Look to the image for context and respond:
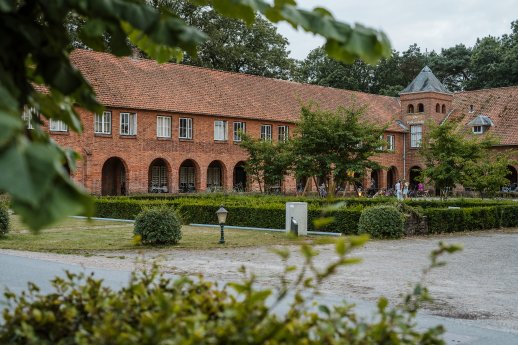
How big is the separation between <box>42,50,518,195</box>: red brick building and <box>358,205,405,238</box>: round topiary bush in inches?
572

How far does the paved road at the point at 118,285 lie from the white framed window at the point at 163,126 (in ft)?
90.6

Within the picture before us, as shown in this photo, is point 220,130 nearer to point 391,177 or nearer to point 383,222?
point 391,177

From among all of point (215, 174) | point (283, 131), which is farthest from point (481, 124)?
point (215, 174)

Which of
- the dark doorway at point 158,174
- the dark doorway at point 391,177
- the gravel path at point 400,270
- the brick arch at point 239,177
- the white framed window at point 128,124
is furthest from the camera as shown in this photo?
the dark doorway at point 391,177

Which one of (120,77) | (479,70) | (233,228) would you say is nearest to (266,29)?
(120,77)

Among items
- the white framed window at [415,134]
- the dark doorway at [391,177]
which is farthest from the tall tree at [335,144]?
the dark doorway at [391,177]

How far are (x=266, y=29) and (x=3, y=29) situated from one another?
2264 inches

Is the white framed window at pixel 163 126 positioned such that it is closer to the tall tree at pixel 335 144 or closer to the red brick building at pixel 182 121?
the red brick building at pixel 182 121

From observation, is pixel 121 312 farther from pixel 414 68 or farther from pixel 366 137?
pixel 414 68

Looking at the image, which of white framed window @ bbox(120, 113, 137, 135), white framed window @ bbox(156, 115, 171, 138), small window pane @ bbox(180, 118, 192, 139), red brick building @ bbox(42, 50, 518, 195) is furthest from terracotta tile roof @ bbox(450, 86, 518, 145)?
white framed window @ bbox(120, 113, 137, 135)

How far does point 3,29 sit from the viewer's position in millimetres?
2100

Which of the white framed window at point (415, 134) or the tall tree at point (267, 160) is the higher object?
the white framed window at point (415, 134)

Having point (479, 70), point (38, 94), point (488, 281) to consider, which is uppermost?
point (479, 70)

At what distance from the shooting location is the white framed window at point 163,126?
139 feet
